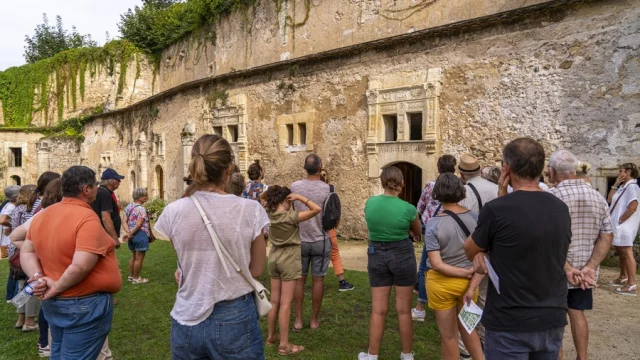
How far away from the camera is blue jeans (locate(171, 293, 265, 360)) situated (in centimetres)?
210

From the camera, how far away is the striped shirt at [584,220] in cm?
323

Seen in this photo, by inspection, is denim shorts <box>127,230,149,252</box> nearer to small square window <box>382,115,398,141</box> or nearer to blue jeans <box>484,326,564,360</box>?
blue jeans <box>484,326,564,360</box>

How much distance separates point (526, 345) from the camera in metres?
2.28

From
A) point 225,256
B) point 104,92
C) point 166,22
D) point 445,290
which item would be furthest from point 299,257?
point 104,92

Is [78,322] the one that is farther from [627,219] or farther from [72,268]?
[627,219]

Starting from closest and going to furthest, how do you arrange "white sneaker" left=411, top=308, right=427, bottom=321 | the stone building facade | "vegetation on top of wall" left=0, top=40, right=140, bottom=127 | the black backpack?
1. the black backpack
2. "white sneaker" left=411, top=308, right=427, bottom=321
3. the stone building facade
4. "vegetation on top of wall" left=0, top=40, right=140, bottom=127

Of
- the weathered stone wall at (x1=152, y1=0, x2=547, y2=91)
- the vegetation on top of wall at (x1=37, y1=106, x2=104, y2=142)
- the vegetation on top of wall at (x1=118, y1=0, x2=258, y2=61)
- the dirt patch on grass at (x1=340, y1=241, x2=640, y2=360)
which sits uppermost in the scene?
the vegetation on top of wall at (x1=118, y1=0, x2=258, y2=61)

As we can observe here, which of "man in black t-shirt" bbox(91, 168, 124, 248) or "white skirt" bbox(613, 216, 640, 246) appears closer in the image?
"man in black t-shirt" bbox(91, 168, 124, 248)

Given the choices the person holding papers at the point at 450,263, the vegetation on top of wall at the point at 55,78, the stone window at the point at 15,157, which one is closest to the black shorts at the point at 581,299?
the person holding papers at the point at 450,263

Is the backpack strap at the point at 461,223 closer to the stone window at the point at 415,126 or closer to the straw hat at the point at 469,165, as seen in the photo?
the straw hat at the point at 469,165

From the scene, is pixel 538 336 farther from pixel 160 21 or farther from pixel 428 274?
pixel 160 21

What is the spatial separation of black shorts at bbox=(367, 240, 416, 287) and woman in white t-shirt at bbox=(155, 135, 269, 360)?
172cm

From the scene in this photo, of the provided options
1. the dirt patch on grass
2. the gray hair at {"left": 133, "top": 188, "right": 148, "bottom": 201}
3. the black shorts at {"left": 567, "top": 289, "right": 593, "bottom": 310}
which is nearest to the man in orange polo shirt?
the black shorts at {"left": 567, "top": 289, "right": 593, "bottom": 310}

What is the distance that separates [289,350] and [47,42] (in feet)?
145
